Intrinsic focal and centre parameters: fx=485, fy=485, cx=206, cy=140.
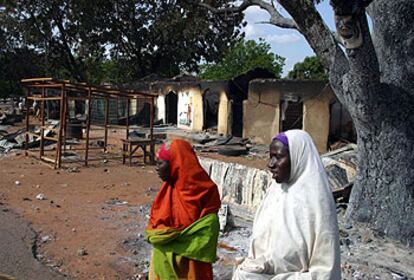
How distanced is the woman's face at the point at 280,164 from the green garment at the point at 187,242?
950 millimetres

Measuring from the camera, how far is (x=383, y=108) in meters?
7.06

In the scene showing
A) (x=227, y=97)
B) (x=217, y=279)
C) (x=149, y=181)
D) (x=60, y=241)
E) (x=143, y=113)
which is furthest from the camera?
(x=143, y=113)

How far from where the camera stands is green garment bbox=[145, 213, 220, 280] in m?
3.26

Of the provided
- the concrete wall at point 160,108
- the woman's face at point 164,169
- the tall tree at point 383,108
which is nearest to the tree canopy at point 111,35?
the concrete wall at point 160,108

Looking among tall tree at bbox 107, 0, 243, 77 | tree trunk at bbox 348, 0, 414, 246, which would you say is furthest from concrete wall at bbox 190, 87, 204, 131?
tree trunk at bbox 348, 0, 414, 246

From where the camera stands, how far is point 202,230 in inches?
128

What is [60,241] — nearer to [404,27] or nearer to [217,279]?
[217,279]

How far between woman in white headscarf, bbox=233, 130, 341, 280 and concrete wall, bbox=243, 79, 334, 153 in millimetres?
14861

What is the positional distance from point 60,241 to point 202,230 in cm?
426

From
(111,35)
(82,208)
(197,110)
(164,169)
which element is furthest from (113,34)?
(164,169)

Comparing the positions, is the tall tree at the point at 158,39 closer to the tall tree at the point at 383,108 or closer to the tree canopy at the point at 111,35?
the tree canopy at the point at 111,35

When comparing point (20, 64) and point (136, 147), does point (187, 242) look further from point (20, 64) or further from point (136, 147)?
point (20, 64)

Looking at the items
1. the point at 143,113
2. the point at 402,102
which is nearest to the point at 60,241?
the point at 402,102

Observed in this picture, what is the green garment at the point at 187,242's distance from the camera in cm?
326
